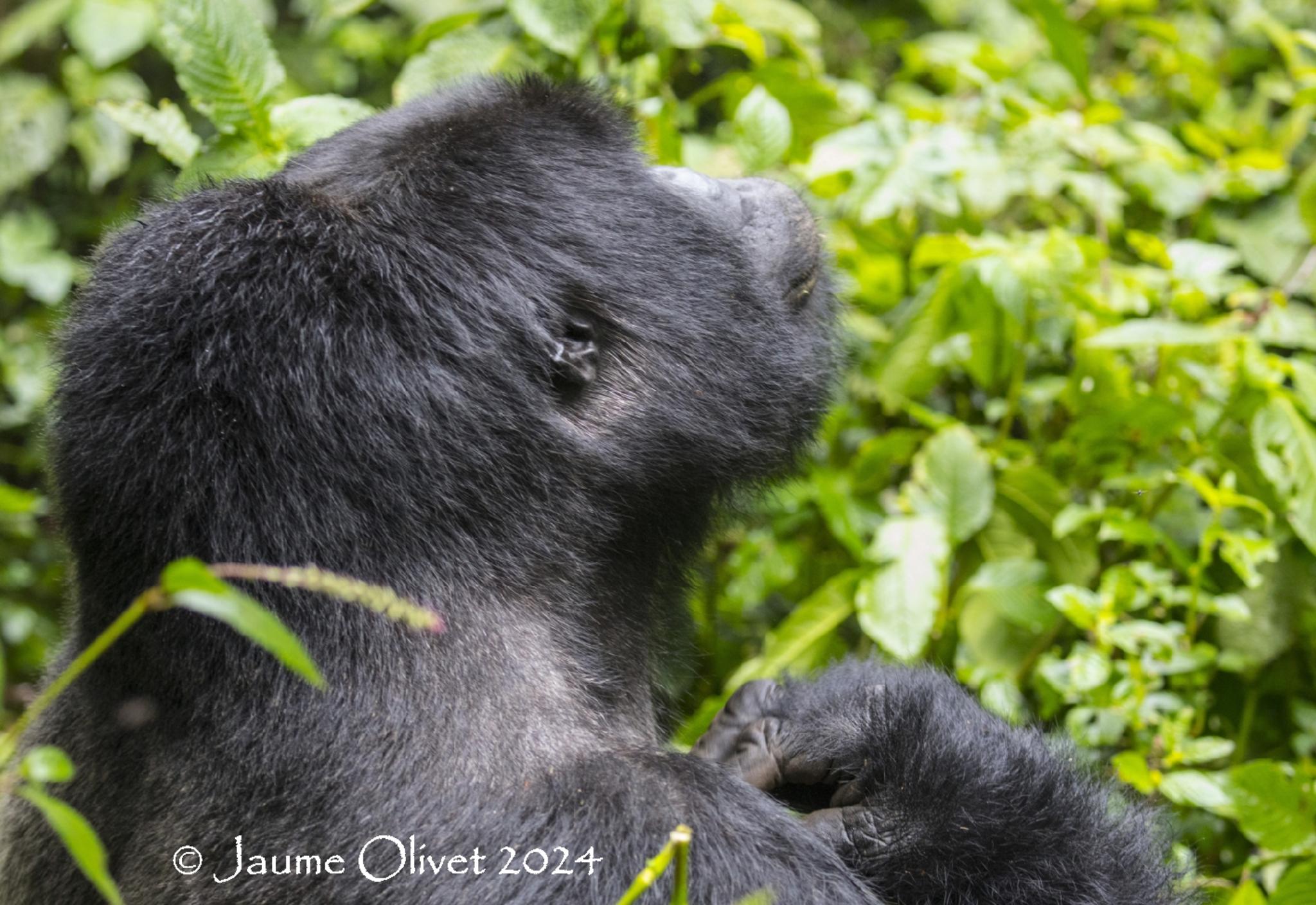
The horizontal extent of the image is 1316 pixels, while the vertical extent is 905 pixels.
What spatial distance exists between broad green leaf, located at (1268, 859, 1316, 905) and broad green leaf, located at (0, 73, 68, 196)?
4.13 m

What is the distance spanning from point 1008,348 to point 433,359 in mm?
1937

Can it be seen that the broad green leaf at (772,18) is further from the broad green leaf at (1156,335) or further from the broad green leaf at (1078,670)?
the broad green leaf at (1078,670)

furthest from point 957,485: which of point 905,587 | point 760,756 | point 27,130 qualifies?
point 27,130

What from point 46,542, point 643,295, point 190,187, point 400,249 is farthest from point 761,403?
point 46,542

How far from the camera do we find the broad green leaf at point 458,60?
3.05 m

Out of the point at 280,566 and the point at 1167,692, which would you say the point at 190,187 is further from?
the point at 1167,692

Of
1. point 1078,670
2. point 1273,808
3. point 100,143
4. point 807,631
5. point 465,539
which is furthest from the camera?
point 100,143

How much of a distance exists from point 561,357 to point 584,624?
421 mm

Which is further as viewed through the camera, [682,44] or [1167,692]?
[682,44]

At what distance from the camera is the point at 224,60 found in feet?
8.98

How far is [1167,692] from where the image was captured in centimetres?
279

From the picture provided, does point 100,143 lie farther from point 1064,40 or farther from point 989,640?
point 989,640

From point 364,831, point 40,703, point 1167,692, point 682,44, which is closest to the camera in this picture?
point 40,703

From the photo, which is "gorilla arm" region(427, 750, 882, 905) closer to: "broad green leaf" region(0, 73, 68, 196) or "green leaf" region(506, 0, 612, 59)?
"green leaf" region(506, 0, 612, 59)
